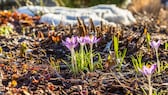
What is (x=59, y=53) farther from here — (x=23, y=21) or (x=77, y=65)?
(x=23, y=21)

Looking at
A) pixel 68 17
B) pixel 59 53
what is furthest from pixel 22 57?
pixel 68 17

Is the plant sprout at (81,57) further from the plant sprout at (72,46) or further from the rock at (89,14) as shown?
the rock at (89,14)

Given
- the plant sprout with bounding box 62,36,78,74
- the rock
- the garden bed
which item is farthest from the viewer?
the rock

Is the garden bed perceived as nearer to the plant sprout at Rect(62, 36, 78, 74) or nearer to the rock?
the plant sprout at Rect(62, 36, 78, 74)

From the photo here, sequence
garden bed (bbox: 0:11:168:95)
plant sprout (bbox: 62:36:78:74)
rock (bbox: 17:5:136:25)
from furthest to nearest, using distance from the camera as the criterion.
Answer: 1. rock (bbox: 17:5:136:25)
2. plant sprout (bbox: 62:36:78:74)
3. garden bed (bbox: 0:11:168:95)

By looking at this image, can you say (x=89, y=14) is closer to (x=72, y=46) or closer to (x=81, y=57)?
(x=81, y=57)

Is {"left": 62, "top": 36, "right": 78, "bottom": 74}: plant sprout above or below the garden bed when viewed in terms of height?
above

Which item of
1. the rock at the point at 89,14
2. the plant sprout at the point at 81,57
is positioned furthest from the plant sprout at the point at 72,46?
the rock at the point at 89,14

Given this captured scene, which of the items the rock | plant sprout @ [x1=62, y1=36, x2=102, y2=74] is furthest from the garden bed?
the rock

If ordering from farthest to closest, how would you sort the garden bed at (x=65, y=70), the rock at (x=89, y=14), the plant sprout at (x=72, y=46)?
1. the rock at (x=89, y=14)
2. the plant sprout at (x=72, y=46)
3. the garden bed at (x=65, y=70)

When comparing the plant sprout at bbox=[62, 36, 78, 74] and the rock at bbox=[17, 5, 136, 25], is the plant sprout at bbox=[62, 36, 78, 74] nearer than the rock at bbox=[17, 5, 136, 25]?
Yes

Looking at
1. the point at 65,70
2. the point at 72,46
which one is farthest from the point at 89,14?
the point at 72,46

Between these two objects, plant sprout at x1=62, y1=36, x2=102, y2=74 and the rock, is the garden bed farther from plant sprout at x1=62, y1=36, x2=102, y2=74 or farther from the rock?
the rock
